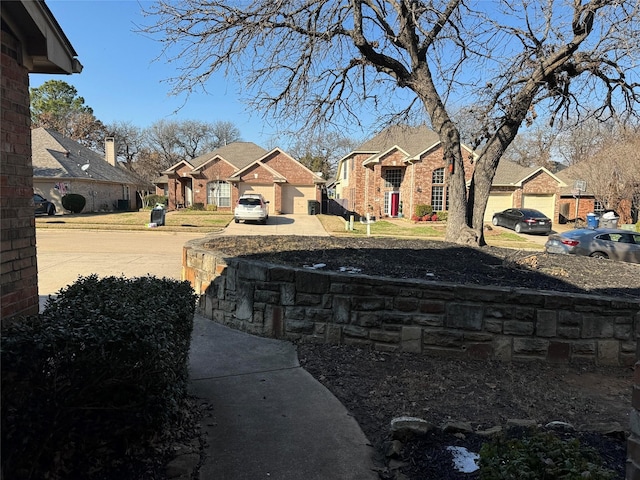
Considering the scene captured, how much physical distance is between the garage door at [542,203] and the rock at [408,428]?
3510 centimetres

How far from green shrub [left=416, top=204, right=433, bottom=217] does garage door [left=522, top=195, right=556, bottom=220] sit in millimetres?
8861

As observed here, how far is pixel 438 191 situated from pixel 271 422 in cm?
3131

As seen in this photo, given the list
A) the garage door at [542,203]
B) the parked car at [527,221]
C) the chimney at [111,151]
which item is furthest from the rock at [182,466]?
the chimney at [111,151]

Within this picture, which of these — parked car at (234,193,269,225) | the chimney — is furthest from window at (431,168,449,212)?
the chimney

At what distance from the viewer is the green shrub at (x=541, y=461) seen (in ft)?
6.47

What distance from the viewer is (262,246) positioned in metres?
8.25

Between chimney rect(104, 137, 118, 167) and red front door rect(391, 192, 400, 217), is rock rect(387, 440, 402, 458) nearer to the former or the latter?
red front door rect(391, 192, 400, 217)

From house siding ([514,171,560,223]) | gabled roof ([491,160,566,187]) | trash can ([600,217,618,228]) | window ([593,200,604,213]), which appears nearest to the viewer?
trash can ([600,217,618,228])

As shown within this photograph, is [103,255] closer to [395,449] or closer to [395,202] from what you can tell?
[395,449]

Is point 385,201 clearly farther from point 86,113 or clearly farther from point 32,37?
point 86,113

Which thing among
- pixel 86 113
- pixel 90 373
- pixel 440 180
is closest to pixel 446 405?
pixel 90 373

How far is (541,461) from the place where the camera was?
2.10 m

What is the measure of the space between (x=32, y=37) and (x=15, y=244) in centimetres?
150

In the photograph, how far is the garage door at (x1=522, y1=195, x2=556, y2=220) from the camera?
113ft
